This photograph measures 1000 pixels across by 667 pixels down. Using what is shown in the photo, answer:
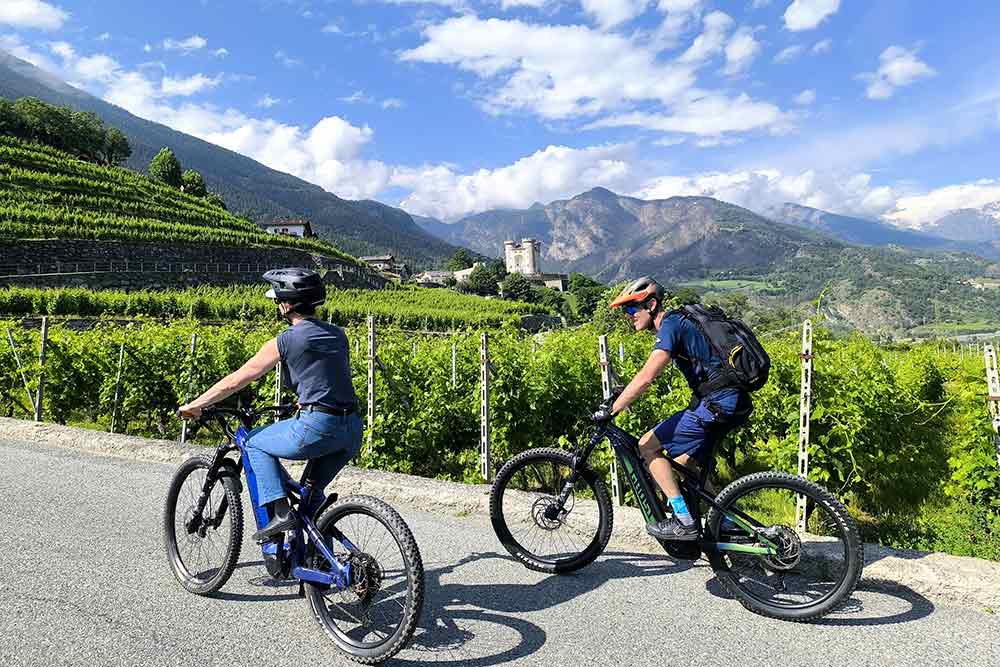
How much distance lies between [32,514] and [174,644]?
294cm

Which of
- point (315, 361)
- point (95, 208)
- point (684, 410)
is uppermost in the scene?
point (95, 208)

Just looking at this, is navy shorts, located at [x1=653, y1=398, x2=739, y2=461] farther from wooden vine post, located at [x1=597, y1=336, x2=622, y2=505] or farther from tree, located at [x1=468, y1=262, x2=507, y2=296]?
tree, located at [x1=468, y1=262, x2=507, y2=296]

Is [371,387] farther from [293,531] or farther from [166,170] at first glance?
[166,170]

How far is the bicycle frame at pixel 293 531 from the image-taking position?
333cm

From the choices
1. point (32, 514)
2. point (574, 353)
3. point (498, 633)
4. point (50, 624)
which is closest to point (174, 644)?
point (50, 624)

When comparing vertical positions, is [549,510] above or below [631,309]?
below

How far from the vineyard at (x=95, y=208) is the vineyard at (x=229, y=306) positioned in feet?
27.8

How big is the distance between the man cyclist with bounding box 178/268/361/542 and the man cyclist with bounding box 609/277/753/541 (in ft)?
5.23

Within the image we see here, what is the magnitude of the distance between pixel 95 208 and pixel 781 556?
66279 mm

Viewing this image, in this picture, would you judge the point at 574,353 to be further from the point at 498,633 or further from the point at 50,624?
the point at 50,624

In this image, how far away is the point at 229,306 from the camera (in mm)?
39031

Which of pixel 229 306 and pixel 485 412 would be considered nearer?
pixel 485 412

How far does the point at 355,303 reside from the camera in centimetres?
4834

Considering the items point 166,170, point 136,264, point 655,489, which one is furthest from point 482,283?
point 655,489
